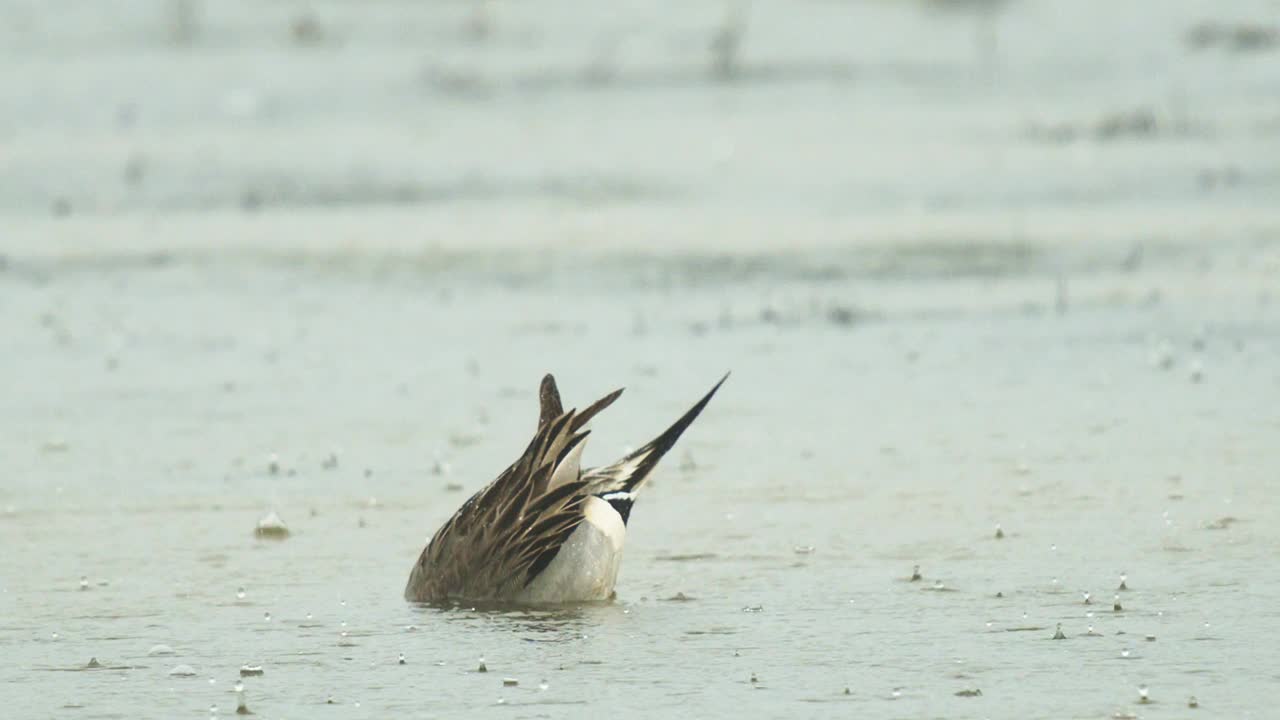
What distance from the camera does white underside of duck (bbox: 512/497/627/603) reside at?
8.04 m

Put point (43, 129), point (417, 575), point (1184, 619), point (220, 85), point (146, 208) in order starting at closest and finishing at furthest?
1. point (1184, 619)
2. point (417, 575)
3. point (146, 208)
4. point (43, 129)
5. point (220, 85)

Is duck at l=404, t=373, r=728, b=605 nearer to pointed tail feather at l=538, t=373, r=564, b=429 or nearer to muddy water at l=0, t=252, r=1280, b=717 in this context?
pointed tail feather at l=538, t=373, r=564, b=429

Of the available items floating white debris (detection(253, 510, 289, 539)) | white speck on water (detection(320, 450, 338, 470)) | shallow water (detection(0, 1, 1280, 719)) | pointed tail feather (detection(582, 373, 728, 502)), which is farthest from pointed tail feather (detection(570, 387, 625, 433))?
white speck on water (detection(320, 450, 338, 470))

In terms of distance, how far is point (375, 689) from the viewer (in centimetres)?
695

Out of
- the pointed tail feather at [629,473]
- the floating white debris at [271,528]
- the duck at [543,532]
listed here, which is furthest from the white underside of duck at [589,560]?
the floating white debris at [271,528]

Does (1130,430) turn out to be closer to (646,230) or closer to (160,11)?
(646,230)

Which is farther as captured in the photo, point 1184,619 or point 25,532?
point 25,532

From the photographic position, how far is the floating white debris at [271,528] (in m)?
9.41

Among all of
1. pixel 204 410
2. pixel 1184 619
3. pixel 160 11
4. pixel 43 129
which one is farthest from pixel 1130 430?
pixel 160 11

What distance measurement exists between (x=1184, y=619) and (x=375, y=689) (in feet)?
8.33

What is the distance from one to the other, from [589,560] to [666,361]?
531cm

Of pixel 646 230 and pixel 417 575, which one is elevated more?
pixel 646 230

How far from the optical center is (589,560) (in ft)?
26.4

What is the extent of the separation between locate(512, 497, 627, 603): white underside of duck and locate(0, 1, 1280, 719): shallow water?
0.10 m
